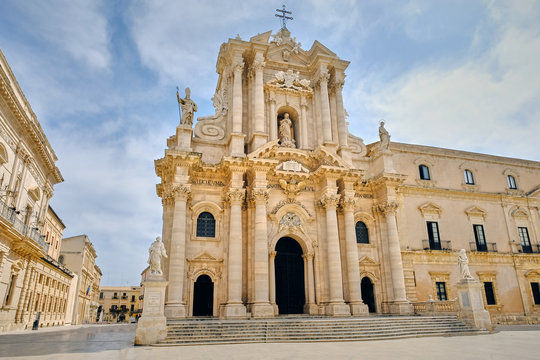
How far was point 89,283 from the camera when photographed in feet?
178

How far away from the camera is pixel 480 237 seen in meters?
29.4

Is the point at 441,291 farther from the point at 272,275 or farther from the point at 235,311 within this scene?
the point at 235,311

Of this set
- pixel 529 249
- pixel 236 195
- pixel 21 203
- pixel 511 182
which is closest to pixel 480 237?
pixel 529 249

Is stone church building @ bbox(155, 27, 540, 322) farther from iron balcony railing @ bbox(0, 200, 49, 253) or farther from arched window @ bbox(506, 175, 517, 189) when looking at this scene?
iron balcony railing @ bbox(0, 200, 49, 253)

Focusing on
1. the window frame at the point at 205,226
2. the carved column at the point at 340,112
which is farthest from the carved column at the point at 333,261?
the window frame at the point at 205,226

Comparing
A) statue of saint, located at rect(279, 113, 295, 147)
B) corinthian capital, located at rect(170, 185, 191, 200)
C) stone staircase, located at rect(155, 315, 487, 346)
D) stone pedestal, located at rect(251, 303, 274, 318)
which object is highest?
statue of saint, located at rect(279, 113, 295, 147)

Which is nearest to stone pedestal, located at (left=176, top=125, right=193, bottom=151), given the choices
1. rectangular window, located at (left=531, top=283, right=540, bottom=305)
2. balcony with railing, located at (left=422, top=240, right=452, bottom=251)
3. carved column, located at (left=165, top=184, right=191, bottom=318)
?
carved column, located at (left=165, top=184, right=191, bottom=318)

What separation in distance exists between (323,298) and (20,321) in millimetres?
18364

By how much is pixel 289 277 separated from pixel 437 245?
1189cm

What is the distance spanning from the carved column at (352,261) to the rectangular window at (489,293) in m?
11.8

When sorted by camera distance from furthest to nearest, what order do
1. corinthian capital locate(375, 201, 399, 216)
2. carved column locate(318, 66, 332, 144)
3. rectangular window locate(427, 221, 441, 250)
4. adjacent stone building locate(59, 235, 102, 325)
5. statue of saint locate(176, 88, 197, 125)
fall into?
1. adjacent stone building locate(59, 235, 102, 325)
2. rectangular window locate(427, 221, 441, 250)
3. carved column locate(318, 66, 332, 144)
4. corinthian capital locate(375, 201, 399, 216)
5. statue of saint locate(176, 88, 197, 125)

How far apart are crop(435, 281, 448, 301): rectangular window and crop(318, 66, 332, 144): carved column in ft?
41.5

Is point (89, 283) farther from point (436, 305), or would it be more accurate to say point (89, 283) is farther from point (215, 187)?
point (436, 305)

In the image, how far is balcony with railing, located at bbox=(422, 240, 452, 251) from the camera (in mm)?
27469
